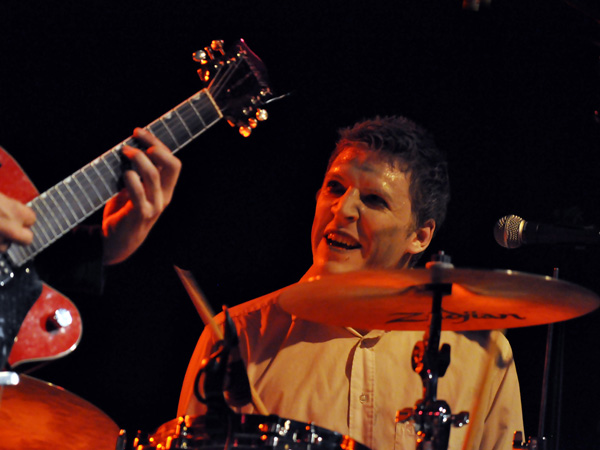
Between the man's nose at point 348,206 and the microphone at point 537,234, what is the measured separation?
51 cm

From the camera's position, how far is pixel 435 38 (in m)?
3.23

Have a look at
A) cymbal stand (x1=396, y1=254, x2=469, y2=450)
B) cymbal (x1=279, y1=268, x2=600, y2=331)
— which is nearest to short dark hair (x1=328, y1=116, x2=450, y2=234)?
cymbal (x1=279, y1=268, x2=600, y2=331)

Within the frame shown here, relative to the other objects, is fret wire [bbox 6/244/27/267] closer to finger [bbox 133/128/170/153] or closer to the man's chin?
finger [bbox 133/128/170/153]

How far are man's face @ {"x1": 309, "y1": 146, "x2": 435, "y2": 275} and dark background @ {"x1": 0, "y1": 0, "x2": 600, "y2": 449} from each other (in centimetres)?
62

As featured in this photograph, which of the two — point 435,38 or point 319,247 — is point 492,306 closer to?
point 319,247

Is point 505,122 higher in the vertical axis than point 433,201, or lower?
higher

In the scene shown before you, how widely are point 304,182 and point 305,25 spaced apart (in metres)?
0.71

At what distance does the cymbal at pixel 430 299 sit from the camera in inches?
69.6

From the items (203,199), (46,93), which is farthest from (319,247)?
(46,93)

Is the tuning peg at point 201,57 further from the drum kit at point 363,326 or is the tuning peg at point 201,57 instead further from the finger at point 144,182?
the drum kit at point 363,326

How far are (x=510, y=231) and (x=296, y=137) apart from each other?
1.30 m

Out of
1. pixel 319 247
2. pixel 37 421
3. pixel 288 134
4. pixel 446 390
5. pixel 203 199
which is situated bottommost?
pixel 37 421

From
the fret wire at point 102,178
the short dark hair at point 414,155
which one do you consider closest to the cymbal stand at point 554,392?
the short dark hair at point 414,155

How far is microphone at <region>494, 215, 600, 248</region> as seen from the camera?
2137 mm
